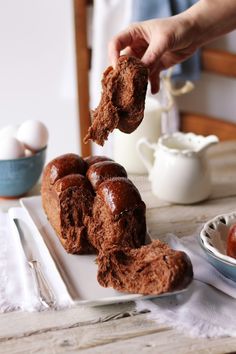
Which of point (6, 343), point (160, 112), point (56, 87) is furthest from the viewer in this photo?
point (56, 87)

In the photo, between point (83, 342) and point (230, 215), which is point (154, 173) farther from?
point (83, 342)

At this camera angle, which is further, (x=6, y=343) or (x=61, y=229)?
(x=61, y=229)

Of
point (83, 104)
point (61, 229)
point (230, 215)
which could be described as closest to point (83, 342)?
point (61, 229)

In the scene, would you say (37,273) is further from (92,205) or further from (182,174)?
(182,174)

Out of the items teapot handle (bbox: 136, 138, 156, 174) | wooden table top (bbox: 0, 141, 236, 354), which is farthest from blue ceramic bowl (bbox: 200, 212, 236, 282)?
teapot handle (bbox: 136, 138, 156, 174)

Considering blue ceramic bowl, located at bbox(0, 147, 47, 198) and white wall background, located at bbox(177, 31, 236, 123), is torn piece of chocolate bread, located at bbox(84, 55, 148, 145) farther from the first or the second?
white wall background, located at bbox(177, 31, 236, 123)
